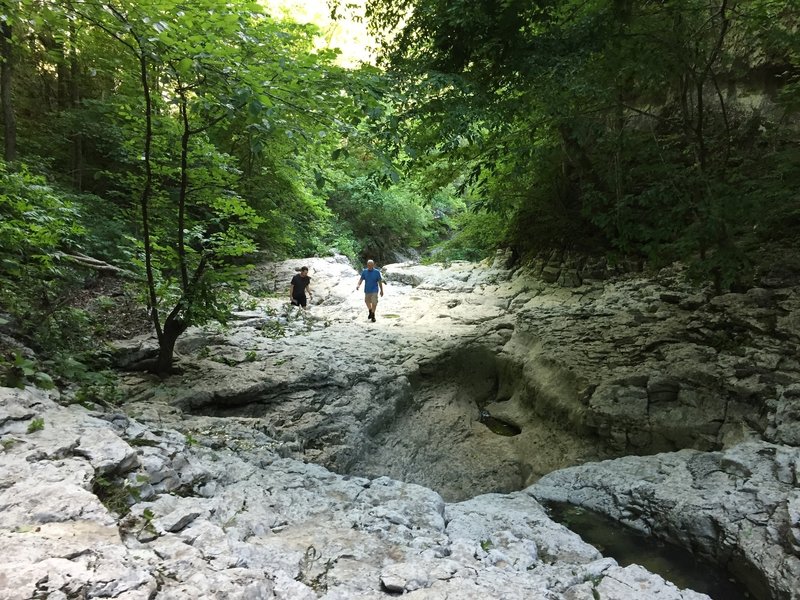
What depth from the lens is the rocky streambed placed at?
2.38m

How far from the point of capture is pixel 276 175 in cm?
1450

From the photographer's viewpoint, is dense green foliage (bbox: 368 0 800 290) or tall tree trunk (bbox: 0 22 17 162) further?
tall tree trunk (bbox: 0 22 17 162)

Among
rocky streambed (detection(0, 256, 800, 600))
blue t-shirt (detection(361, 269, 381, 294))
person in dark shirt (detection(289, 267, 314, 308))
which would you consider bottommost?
rocky streambed (detection(0, 256, 800, 600))

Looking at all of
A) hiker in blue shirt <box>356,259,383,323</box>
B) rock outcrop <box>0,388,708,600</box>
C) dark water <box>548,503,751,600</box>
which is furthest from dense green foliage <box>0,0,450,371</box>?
dark water <box>548,503,751,600</box>

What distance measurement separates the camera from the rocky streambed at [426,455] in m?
2.38

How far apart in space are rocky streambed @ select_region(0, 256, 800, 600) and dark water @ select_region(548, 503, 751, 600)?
120 mm

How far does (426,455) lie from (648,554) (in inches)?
137

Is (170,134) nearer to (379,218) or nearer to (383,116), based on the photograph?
(383,116)

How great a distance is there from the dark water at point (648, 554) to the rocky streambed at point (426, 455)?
0.12 meters

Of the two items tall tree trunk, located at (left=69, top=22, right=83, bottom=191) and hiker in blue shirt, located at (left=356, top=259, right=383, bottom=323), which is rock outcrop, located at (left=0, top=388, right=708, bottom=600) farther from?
tall tree trunk, located at (left=69, top=22, right=83, bottom=191)

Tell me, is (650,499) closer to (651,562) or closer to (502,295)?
(651,562)

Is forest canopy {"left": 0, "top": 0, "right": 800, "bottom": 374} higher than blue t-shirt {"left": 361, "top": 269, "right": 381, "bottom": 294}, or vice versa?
forest canopy {"left": 0, "top": 0, "right": 800, "bottom": 374}

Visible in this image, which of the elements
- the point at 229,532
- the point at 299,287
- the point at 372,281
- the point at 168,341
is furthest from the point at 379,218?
the point at 229,532

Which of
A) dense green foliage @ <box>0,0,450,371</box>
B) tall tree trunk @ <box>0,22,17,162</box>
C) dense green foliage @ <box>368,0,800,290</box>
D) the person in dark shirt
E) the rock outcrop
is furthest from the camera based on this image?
the person in dark shirt
